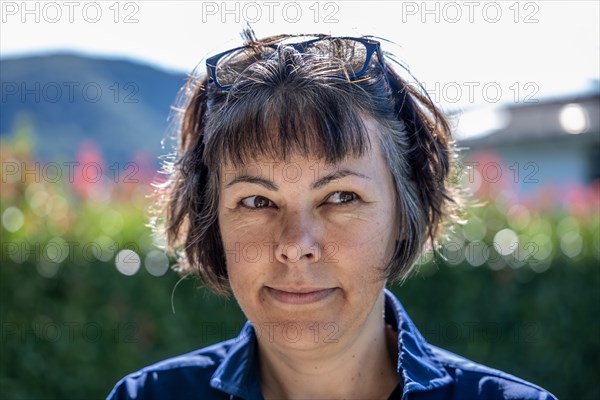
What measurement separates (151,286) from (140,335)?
10.2 inches

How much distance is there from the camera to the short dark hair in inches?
82.4

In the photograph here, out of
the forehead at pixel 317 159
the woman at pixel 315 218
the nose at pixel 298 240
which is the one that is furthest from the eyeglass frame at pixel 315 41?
the nose at pixel 298 240

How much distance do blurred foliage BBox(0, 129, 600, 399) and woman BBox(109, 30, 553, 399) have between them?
4.60 feet

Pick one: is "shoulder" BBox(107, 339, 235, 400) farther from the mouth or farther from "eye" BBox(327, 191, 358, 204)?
"eye" BBox(327, 191, 358, 204)

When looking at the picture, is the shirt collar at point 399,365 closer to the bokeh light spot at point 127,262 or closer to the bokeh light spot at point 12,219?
the bokeh light spot at point 127,262

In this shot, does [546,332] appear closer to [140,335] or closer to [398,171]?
[140,335]

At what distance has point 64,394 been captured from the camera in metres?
3.95

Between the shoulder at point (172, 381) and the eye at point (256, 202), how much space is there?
1.82ft

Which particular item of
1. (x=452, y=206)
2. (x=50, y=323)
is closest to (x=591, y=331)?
(x=452, y=206)

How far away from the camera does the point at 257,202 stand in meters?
2.16

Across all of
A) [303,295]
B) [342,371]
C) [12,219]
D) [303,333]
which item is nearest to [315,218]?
[303,295]

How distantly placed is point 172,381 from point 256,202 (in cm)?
62

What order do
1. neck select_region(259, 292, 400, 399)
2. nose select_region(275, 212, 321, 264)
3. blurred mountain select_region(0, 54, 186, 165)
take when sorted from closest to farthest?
nose select_region(275, 212, 321, 264) < neck select_region(259, 292, 400, 399) < blurred mountain select_region(0, 54, 186, 165)

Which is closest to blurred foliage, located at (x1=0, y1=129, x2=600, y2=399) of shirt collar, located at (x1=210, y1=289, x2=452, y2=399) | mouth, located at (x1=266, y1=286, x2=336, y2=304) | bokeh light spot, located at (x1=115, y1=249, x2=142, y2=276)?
bokeh light spot, located at (x1=115, y1=249, x2=142, y2=276)
